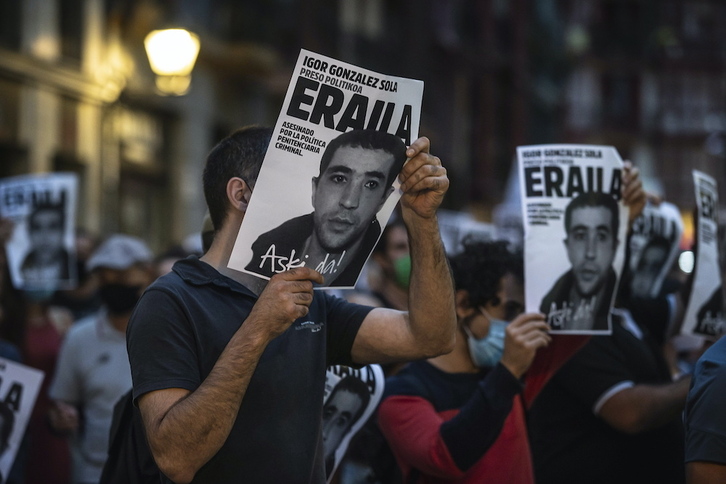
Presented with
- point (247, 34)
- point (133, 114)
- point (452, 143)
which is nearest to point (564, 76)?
point (452, 143)

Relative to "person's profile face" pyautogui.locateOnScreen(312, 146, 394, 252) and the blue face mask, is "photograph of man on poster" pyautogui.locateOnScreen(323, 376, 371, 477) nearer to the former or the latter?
the blue face mask

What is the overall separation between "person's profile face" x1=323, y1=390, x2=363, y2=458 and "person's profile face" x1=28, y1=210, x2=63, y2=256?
370cm

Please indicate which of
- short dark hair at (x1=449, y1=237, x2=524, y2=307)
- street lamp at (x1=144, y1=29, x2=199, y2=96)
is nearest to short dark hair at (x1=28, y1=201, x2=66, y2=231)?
street lamp at (x1=144, y1=29, x2=199, y2=96)

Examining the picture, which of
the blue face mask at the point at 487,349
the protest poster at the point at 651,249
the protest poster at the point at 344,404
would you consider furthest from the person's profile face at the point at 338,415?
the protest poster at the point at 651,249

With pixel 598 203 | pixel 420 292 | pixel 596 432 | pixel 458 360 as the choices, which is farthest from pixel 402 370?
pixel 420 292

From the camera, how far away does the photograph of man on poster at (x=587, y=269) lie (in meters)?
4.14

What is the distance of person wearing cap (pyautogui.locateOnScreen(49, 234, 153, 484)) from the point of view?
570 cm

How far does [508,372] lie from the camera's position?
12.4ft

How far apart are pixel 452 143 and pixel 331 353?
97.0 ft

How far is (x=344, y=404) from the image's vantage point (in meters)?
4.07

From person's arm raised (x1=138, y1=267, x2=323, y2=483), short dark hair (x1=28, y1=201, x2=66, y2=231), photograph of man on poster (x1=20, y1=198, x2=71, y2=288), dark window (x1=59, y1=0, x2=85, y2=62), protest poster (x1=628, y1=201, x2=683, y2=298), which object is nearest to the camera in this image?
person's arm raised (x1=138, y1=267, x2=323, y2=483)

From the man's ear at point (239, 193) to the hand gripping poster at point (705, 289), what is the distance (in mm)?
2068

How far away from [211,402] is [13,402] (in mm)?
1999

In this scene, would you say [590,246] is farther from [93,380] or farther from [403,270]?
[93,380]
